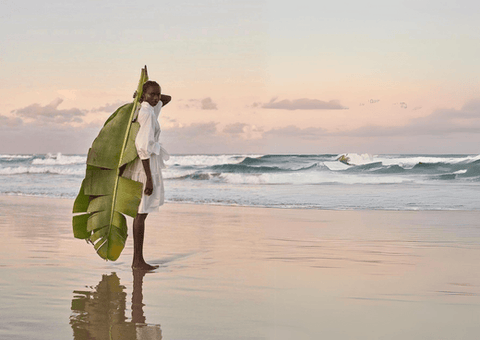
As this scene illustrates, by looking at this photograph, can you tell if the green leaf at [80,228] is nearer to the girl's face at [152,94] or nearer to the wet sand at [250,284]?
the wet sand at [250,284]

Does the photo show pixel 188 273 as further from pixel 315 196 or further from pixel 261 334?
pixel 315 196

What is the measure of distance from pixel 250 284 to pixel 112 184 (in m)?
1.66

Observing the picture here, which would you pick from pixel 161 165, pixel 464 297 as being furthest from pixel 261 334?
pixel 161 165

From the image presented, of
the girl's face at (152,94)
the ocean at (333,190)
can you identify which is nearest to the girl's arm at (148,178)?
the girl's face at (152,94)

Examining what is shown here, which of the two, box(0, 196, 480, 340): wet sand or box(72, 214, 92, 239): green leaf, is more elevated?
box(72, 214, 92, 239): green leaf

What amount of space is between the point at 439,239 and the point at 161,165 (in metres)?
4.11

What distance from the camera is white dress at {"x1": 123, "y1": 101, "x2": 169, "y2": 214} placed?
535 cm

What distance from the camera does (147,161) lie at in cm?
539

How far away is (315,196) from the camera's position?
1498cm

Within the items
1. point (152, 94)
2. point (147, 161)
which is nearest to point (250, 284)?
point (147, 161)

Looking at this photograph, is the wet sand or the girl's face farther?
the girl's face

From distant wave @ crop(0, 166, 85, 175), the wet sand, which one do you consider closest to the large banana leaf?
the wet sand

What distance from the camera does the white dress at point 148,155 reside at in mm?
5352

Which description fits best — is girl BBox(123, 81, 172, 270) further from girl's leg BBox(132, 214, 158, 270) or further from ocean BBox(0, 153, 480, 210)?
ocean BBox(0, 153, 480, 210)
